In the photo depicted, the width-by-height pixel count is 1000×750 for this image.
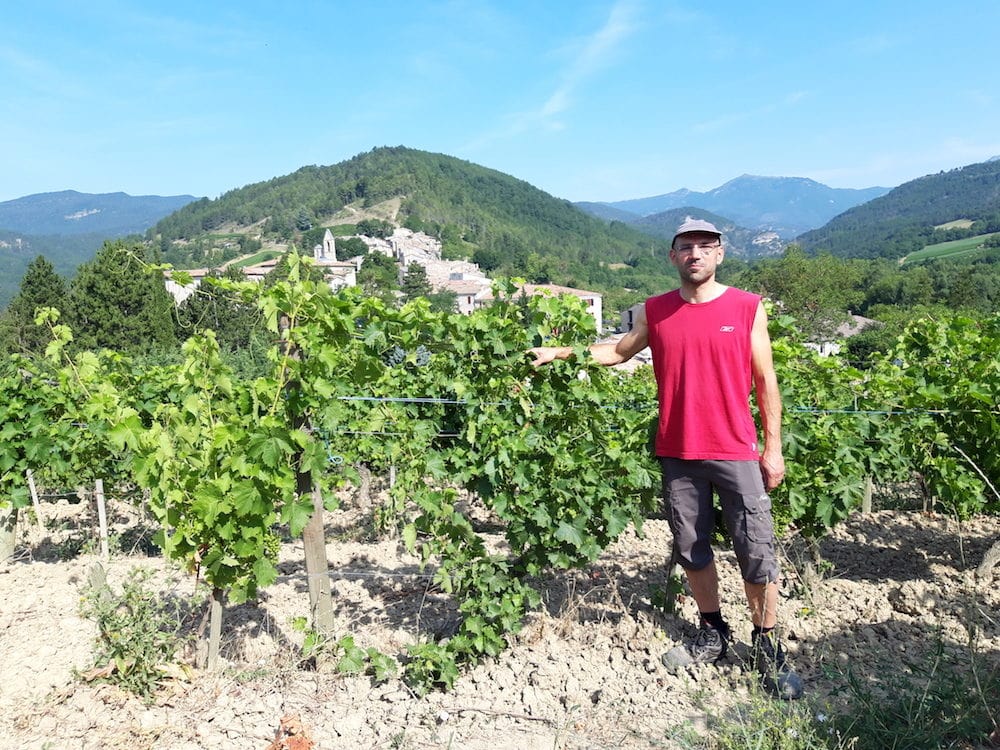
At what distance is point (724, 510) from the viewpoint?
116 inches

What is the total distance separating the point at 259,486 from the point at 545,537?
4.49 ft

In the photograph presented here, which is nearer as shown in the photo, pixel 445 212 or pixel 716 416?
pixel 716 416

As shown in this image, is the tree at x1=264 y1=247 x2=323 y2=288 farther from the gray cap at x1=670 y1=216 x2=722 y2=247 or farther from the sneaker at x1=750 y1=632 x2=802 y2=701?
the sneaker at x1=750 y1=632 x2=802 y2=701

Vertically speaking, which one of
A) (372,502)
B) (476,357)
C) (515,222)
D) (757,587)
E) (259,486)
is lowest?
(372,502)

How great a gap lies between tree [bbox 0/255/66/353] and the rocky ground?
40884 mm

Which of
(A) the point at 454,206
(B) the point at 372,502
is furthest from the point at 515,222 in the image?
(B) the point at 372,502

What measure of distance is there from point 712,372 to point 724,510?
0.63 metres

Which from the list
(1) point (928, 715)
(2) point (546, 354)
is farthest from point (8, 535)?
(1) point (928, 715)

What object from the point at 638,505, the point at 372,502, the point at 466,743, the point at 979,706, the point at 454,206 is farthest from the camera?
the point at 454,206

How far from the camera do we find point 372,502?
792 cm

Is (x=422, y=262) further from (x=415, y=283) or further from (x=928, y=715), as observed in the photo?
(x=928, y=715)

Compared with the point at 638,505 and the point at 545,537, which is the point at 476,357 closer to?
the point at 545,537

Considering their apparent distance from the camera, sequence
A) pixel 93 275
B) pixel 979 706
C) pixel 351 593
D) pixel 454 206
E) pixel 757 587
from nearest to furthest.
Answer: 1. pixel 979 706
2. pixel 757 587
3. pixel 351 593
4. pixel 93 275
5. pixel 454 206

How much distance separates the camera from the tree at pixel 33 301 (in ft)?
126
